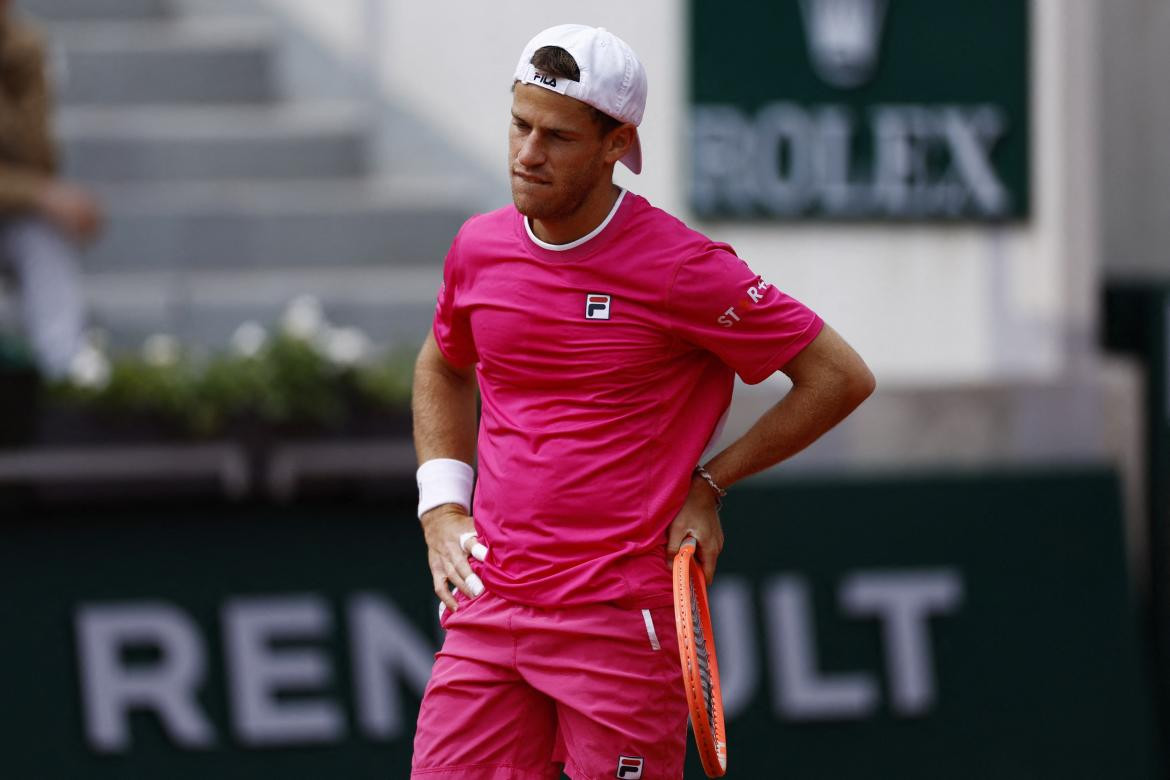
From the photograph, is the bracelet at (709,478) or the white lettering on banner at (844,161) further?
the white lettering on banner at (844,161)

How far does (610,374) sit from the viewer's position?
10.9 feet

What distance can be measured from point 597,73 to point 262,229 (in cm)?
463

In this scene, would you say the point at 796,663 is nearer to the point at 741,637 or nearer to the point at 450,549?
the point at 741,637

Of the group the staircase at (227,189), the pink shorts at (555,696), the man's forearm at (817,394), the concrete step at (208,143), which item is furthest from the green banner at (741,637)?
the man's forearm at (817,394)

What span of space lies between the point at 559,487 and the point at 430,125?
4710 millimetres

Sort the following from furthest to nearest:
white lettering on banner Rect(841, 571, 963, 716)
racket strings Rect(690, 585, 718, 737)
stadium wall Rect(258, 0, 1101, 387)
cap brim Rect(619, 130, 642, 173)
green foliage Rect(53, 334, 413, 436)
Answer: stadium wall Rect(258, 0, 1101, 387) < white lettering on banner Rect(841, 571, 963, 716) < green foliage Rect(53, 334, 413, 436) < cap brim Rect(619, 130, 642, 173) < racket strings Rect(690, 585, 718, 737)

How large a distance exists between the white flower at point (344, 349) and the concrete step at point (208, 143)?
4.81ft

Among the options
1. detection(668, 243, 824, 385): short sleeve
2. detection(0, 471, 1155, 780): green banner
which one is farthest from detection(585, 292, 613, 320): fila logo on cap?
detection(0, 471, 1155, 780): green banner

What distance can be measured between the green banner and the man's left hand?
3.17 meters

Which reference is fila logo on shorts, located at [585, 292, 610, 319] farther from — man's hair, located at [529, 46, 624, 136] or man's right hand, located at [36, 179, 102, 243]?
man's right hand, located at [36, 179, 102, 243]

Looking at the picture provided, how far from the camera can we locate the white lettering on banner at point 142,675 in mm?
6402

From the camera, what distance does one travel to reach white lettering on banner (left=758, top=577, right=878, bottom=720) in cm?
693

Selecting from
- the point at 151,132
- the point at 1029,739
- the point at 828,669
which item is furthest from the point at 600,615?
the point at 151,132

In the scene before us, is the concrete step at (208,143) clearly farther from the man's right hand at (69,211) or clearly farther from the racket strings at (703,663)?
the racket strings at (703,663)
